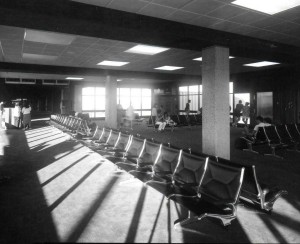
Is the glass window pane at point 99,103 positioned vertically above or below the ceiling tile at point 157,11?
below

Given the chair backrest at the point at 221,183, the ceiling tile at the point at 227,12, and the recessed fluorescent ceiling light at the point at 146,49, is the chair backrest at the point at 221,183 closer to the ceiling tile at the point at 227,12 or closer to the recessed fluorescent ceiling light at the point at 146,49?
the ceiling tile at the point at 227,12

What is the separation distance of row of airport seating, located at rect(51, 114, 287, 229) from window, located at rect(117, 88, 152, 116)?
1732 cm

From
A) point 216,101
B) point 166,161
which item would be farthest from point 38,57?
point 166,161

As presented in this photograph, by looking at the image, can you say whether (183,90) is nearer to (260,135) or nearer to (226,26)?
(260,135)

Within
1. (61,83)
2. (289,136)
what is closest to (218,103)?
(289,136)

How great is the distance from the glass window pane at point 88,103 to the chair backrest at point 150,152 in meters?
17.5

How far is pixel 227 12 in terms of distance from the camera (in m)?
4.71

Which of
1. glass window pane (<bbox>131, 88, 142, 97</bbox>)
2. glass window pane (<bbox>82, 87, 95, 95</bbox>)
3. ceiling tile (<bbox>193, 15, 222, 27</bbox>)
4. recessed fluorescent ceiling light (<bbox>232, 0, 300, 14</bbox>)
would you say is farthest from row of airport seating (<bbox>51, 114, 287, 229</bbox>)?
glass window pane (<bbox>131, 88, 142, 97</bbox>)

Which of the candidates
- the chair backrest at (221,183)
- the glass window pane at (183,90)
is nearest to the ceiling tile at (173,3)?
the chair backrest at (221,183)

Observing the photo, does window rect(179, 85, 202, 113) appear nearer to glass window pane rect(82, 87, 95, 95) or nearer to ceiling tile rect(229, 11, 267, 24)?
glass window pane rect(82, 87, 95, 95)

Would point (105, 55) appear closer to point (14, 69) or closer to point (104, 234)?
point (14, 69)

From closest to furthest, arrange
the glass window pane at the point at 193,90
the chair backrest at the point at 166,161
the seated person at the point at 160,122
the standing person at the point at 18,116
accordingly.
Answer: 1. the chair backrest at the point at 166,161
2. the seated person at the point at 160,122
3. the standing person at the point at 18,116
4. the glass window pane at the point at 193,90

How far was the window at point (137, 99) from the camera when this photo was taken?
71.9 ft

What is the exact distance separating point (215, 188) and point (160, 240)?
0.86 metres
